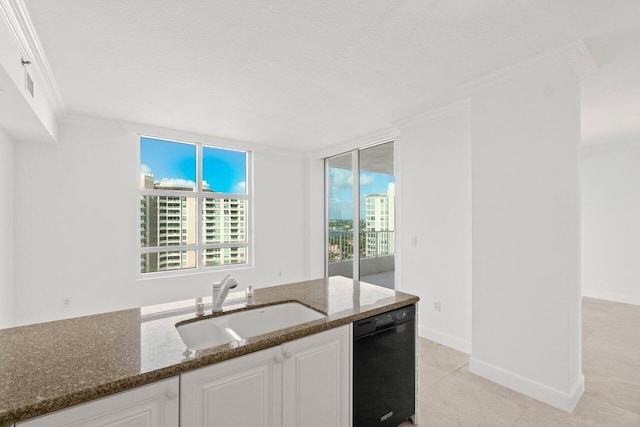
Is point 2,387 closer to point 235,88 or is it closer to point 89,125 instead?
point 235,88

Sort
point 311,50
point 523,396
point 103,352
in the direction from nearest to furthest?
point 103,352 → point 311,50 → point 523,396

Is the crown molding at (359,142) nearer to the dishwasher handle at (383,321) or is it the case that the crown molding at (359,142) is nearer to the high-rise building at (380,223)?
the high-rise building at (380,223)

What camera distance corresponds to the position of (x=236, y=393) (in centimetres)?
128

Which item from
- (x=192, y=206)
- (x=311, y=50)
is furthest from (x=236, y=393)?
(x=192, y=206)

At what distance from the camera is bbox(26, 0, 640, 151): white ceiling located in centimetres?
178

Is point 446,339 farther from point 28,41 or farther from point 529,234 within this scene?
point 28,41

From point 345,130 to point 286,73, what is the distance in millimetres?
1859

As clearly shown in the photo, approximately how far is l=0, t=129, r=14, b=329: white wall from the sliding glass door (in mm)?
4321

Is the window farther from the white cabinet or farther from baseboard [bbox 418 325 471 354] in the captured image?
the white cabinet

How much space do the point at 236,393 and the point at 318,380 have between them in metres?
0.45

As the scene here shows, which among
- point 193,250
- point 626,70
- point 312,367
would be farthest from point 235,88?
point 626,70

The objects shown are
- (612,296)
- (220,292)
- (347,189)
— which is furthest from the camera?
(347,189)

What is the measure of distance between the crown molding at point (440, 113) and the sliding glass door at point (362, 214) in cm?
66

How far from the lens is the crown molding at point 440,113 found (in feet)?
10.2
